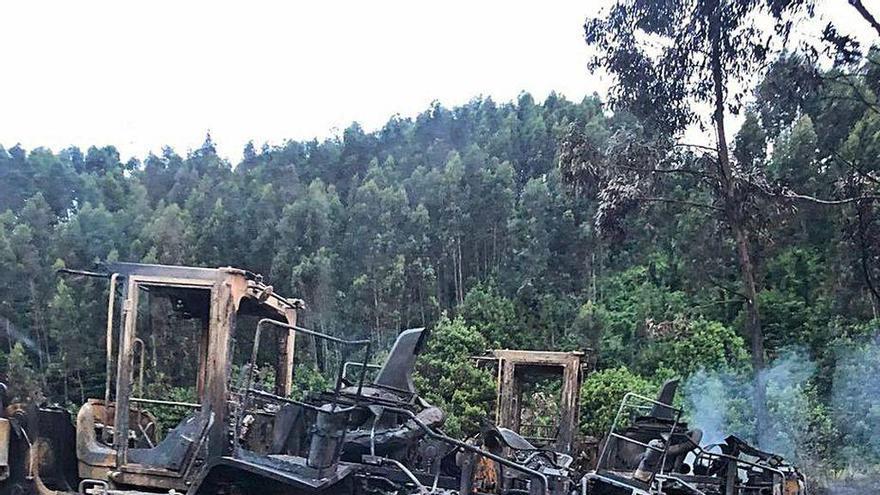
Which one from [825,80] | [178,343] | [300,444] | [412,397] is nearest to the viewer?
[300,444]

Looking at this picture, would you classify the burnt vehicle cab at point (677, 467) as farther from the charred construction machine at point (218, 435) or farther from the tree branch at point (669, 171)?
the tree branch at point (669, 171)

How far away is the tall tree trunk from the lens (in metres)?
17.0

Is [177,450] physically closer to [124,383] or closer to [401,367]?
[124,383]

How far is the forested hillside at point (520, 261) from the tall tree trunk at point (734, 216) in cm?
73

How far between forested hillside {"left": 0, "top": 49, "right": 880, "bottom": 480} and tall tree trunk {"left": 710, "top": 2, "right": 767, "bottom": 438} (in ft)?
2.39

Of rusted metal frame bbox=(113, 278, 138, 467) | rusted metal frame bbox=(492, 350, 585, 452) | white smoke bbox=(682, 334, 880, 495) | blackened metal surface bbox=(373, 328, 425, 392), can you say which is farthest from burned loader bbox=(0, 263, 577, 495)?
white smoke bbox=(682, 334, 880, 495)

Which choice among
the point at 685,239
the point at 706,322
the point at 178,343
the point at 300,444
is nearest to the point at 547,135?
the point at 685,239

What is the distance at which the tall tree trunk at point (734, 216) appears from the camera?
1705 cm

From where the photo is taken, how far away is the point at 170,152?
57.2 m

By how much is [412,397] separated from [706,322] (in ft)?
66.0

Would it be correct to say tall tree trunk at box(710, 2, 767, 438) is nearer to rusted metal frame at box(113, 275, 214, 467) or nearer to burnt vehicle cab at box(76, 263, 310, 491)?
burnt vehicle cab at box(76, 263, 310, 491)

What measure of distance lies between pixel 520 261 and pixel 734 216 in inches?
789

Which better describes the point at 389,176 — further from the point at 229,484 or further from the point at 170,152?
the point at 229,484

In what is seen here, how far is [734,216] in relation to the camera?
17.5m
